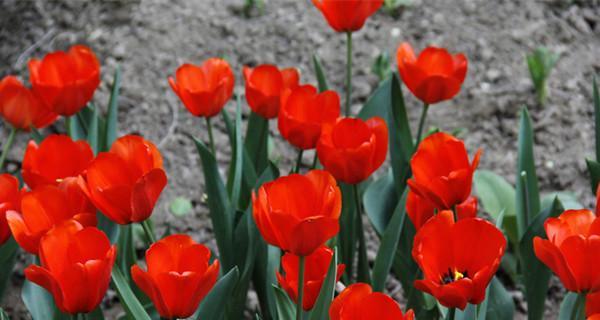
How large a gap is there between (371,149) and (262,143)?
1.76 ft

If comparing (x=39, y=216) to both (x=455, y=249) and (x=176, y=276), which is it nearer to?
(x=176, y=276)

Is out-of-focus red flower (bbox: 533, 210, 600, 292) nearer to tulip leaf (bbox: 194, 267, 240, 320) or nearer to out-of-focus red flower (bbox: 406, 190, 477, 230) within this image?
out-of-focus red flower (bbox: 406, 190, 477, 230)

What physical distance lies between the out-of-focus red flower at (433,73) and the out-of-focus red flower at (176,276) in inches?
26.2

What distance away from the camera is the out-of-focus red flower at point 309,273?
4.54ft

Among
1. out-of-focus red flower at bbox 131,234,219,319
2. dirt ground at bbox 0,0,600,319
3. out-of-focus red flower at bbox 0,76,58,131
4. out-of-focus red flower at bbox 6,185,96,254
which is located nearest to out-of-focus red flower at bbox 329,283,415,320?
out-of-focus red flower at bbox 131,234,219,319

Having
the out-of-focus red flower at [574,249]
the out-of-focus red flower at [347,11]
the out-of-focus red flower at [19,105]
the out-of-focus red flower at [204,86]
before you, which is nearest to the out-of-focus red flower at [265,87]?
the out-of-focus red flower at [204,86]

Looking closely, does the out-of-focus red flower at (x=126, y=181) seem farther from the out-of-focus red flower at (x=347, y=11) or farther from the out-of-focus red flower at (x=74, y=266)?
the out-of-focus red flower at (x=347, y=11)

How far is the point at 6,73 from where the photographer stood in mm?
3150

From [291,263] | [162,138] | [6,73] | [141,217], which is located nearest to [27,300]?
[141,217]

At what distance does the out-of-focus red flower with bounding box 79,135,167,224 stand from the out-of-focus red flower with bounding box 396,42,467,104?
56cm

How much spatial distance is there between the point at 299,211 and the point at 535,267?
2.15ft

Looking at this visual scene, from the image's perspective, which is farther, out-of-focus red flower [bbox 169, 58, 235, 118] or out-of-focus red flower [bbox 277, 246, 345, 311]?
out-of-focus red flower [bbox 169, 58, 235, 118]

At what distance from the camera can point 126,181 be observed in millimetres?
1506

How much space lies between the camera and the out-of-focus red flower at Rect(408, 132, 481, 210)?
4.73 ft
